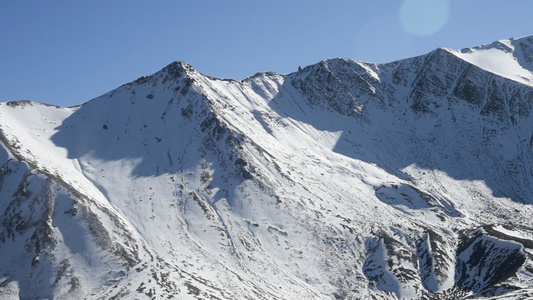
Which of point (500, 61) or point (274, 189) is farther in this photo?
point (500, 61)

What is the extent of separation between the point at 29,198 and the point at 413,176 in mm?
94823

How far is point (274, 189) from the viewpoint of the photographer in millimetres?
93562

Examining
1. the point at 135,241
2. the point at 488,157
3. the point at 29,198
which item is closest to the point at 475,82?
the point at 488,157

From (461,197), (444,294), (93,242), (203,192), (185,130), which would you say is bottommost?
(444,294)

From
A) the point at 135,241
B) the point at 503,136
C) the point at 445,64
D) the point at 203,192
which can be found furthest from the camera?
the point at 445,64

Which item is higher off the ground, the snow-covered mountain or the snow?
the snow

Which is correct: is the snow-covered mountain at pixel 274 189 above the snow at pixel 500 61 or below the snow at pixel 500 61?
below

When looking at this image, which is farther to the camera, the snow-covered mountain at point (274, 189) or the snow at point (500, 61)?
the snow at point (500, 61)

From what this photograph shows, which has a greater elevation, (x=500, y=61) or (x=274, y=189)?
(x=500, y=61)

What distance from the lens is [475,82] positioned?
15450 cm

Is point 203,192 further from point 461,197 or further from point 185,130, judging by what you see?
point 461,197

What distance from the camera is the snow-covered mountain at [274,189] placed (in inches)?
2726

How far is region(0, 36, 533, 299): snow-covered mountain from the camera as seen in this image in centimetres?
6925

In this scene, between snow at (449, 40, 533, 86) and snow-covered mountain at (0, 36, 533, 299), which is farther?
snow at (449, 40, 533, 86)
